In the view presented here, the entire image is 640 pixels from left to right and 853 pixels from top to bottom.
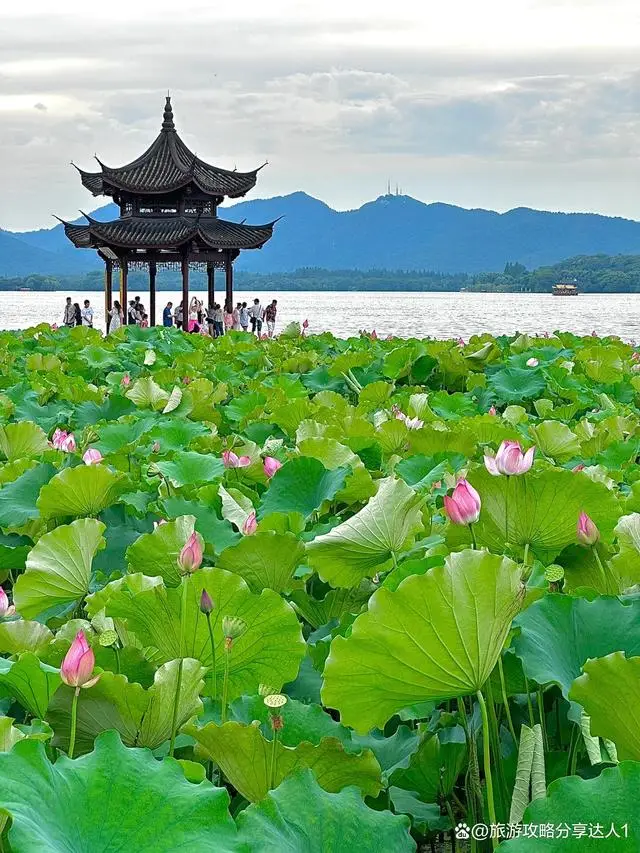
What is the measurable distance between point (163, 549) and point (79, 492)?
1.45ft

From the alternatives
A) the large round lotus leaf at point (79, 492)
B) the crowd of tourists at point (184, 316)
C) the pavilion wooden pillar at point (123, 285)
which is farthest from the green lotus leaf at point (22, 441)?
the pavilion wooden pillar at point (123, 285)

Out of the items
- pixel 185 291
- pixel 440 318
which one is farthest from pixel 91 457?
pixel 440 318

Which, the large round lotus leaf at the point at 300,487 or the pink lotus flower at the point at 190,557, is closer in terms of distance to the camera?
the pink lotus flower at the point at 190,557

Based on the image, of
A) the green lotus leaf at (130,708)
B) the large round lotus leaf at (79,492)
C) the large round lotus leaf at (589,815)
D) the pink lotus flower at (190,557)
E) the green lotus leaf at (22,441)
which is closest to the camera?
the large round lotus leaf at (589,815)

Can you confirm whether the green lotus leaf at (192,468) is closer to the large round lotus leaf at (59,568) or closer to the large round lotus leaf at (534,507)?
the large round lotus leaf at (59,568)

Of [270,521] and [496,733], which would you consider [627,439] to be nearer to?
[270,521]

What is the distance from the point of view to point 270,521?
1507 mm

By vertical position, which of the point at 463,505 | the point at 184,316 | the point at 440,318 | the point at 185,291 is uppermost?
the point at 185,291

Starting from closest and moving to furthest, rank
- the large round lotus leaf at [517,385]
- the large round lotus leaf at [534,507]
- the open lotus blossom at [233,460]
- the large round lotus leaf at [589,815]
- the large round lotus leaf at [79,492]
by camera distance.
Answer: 1. the large round lotus leaf at [589,815]
2. the large round lotus leaf at [534,507]
3. the large round lotus leaf at [79,492]
4. the open lotus blossom at [233,460]
5. the large round lotus leaf at [517,385]

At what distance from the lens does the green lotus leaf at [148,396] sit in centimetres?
327

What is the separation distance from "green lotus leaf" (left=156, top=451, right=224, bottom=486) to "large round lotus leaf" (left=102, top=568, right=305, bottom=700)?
3.10 ft

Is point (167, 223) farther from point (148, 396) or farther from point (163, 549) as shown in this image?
point (163, 549)

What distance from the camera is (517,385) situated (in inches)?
158

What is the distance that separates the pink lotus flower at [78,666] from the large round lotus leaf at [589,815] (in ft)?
1.25
